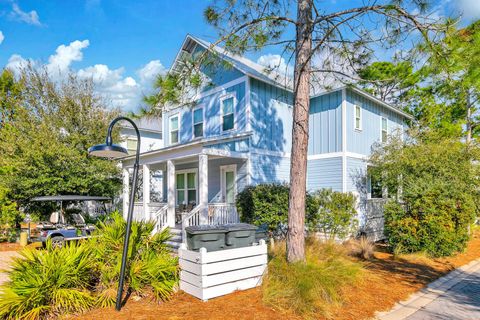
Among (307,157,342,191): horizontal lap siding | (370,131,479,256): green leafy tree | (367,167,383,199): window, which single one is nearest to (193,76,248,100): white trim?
(307,157,342,191): horizontal lap siding

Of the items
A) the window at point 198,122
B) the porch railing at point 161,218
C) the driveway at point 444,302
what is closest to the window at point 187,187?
the window at point 198,122

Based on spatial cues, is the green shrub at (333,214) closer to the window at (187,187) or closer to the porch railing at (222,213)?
the porch railing at (222,213)

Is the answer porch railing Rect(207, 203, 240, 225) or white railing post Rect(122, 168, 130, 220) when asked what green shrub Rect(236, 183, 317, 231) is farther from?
white railing post Rect(122, 168, 130, 220)

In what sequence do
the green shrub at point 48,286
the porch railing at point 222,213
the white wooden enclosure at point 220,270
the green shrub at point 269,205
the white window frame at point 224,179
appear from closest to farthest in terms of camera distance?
the green shrub at point 48,286
the white wooden enclosure at point 220,270
the green shrub at point 269,205
the porch railing at point 222,213
the white window frame at point 224,179

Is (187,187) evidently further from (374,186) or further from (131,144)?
(131,144)

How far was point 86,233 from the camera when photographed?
11.9 m

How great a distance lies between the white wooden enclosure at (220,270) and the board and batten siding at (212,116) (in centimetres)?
599

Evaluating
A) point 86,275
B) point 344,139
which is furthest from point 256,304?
point 344,139

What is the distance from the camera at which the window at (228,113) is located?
13070mm

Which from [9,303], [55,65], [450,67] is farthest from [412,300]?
[55,65]

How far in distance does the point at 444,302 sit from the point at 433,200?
4.29 m

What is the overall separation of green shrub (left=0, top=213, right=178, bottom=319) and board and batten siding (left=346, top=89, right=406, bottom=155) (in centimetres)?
920

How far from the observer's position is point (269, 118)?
515 inches

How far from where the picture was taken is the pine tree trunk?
6250 mm
